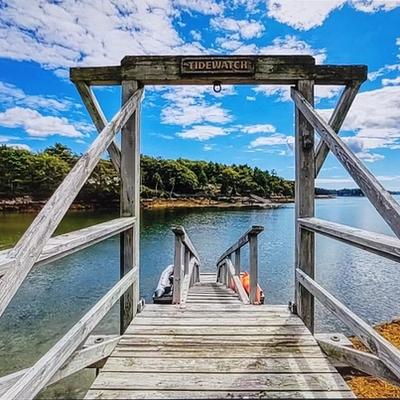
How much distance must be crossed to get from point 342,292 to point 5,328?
382 inches

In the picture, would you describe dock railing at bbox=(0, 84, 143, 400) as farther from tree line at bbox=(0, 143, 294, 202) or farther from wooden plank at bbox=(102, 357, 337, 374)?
tree line at bbox=(0, 143, 294, 202)

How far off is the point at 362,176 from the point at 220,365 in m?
1.29

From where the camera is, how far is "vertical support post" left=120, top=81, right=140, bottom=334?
2.65 metres

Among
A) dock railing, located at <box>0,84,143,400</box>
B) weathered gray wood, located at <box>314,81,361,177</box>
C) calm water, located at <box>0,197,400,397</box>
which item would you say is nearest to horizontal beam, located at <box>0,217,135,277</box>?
dock railing, located at <box>0,84,143,400</box>

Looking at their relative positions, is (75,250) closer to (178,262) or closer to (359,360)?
(359,360)

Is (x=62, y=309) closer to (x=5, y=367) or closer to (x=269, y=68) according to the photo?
(x=5, y=367)

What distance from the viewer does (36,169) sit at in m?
43.6

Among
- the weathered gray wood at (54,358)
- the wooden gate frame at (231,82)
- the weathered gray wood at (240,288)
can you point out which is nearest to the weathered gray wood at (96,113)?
the wooden gate frame at (231,82)

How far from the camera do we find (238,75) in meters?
2.69

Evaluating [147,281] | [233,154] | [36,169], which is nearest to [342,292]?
[147,281]

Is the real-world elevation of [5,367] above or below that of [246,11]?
below

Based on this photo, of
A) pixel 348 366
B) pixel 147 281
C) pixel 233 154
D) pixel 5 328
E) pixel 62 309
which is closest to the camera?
pixel 348 366

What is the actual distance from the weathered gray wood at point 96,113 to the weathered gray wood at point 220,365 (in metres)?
1.48

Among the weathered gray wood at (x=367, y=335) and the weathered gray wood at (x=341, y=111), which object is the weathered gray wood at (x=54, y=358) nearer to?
the weathered gray wood at (x=367, y=335)
